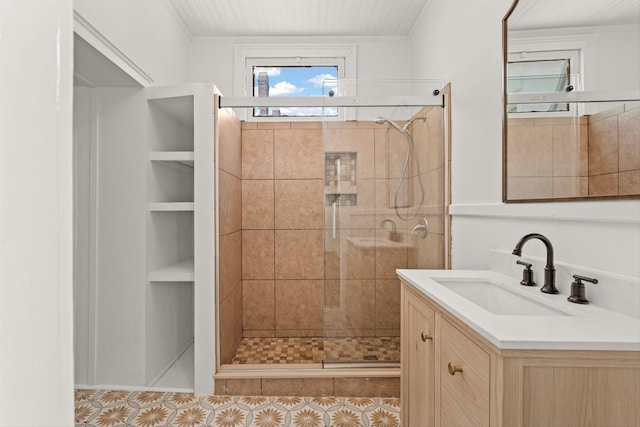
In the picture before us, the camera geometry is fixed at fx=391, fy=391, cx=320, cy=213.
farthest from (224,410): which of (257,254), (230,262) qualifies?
(257,254)

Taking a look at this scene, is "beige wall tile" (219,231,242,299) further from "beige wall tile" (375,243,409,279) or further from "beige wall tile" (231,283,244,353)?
"beige wall tile" (375,243,409,279)

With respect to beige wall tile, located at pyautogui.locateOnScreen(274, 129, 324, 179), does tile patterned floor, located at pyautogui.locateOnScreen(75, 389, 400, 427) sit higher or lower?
lower

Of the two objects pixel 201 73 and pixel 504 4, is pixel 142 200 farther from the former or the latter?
pixel 504 4

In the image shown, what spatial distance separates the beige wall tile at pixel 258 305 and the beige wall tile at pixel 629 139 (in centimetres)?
270

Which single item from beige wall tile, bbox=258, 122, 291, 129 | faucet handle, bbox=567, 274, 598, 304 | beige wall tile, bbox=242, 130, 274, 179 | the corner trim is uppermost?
the corner trim

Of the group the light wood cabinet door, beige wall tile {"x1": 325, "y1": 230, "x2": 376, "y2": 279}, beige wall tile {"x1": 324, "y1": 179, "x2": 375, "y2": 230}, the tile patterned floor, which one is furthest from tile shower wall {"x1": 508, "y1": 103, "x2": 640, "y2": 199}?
the tile patterned floor

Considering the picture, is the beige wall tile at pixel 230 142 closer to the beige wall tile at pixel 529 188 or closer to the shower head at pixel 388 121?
the shower head at pixel 388 121

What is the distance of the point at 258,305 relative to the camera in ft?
11.0

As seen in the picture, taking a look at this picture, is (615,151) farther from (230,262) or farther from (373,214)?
(230,262)

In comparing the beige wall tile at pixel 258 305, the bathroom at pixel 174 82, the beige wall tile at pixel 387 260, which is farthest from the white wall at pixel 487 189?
the beige wall tile at pixel 258 305

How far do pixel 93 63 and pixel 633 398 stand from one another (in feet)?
7.85

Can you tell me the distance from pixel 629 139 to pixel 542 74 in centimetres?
47

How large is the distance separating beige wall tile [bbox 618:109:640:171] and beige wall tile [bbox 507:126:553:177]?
284 mm

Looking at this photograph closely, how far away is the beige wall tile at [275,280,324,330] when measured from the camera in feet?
11.0
